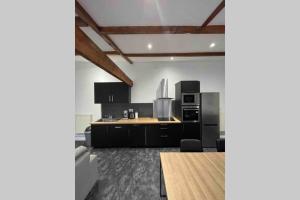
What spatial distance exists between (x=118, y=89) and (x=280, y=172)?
5.30 m

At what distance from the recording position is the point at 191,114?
5.07 m

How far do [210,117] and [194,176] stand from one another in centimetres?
366

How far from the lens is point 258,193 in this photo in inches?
15.6

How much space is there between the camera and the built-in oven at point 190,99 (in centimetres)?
505

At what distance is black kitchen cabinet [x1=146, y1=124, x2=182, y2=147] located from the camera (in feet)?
16.7

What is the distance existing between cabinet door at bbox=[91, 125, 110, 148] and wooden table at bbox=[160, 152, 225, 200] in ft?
10.2

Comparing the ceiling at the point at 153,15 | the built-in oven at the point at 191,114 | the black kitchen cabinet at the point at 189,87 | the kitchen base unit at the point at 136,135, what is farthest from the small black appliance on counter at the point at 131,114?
the ceiling at the point at 153,15

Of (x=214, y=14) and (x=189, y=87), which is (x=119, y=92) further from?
(x=214, y=14)

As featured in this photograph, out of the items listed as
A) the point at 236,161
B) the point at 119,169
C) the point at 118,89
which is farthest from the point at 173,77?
the point at 236,161

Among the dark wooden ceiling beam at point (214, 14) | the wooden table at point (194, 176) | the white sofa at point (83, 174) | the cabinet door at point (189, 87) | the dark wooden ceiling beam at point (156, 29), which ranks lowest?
the white sofa at point (83, 174)

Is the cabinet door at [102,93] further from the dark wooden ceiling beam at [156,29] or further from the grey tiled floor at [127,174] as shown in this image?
the dark wooden ceiling beam at [156,29]

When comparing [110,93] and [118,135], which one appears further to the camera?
[110,93]

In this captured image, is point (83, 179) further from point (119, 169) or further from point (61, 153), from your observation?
point (61, 153)

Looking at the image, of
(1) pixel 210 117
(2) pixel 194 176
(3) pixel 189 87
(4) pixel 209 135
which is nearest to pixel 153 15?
(2) pixel 194 176
